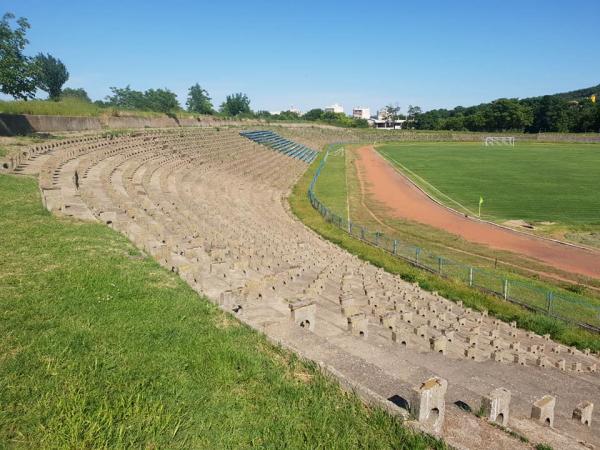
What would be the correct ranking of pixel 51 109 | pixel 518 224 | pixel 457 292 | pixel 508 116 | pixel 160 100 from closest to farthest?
1. pixel 457 292
2. pixel 518 224
3. pixel 51 109
4. pixel 160 100
5. pixel 508 116

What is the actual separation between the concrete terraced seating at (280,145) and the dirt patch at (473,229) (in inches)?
802

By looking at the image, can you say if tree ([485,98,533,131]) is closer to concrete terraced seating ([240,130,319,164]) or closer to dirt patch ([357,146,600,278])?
concrete terraced seating ([240,130,319,164])

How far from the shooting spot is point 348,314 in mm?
12109

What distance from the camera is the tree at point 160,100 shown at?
103525mm

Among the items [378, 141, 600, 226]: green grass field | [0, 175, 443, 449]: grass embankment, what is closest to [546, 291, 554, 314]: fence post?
[0, 175, 443, 449]: grass embankment

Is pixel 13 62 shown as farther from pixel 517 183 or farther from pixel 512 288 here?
pixel 517 183

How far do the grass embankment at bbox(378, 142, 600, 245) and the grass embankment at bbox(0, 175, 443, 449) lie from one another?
89.3 ft

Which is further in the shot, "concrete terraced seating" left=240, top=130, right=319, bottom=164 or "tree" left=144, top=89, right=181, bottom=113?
"tree" left=144, top=89, right=181, bottom=113

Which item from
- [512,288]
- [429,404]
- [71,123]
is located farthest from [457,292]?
[71,123]

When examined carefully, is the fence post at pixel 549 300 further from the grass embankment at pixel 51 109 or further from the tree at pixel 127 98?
the tree at pixel 127 98

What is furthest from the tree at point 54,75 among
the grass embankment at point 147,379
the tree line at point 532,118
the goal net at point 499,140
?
the tree line at point 532,118

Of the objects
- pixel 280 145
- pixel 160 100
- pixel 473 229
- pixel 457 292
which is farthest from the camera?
pixel 160 100

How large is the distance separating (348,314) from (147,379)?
6770mm

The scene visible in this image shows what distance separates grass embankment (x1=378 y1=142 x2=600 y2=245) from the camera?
111 feet
